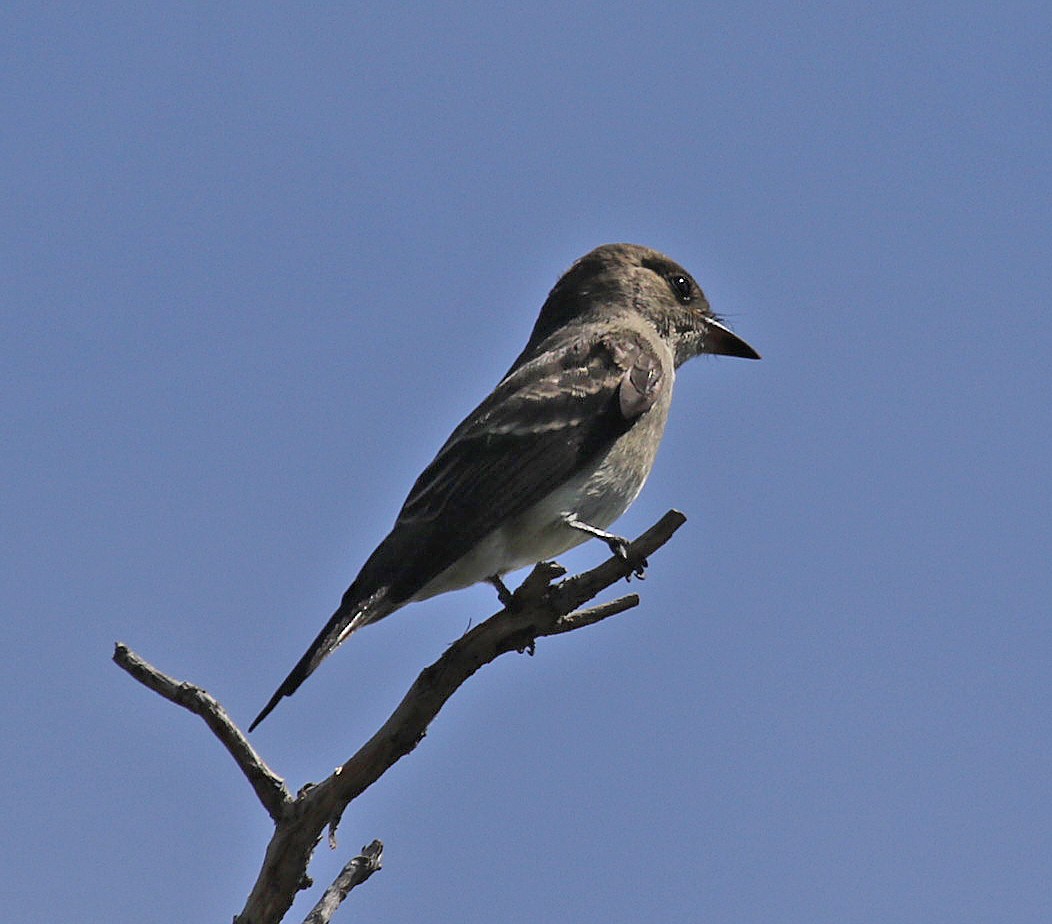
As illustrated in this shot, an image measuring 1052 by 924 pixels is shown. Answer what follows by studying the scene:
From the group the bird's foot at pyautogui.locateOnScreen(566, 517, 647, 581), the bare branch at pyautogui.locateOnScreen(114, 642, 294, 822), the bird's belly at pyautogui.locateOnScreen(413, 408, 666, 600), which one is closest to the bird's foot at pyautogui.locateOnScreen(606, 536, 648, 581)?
the bird's foot at pyautogui.locateOnScreen(566, 517, 647, 581)

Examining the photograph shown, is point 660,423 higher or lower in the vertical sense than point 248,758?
higher

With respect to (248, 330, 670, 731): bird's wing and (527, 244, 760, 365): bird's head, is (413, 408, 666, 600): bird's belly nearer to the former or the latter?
(248, 330, 670, 731): bird's wing

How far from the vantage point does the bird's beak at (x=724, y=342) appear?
10789mm

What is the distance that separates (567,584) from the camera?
7.01 metres

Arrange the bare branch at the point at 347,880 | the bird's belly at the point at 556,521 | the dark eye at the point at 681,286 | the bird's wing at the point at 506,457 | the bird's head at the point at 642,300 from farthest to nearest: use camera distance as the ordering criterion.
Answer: the dark eye at the point at 681,286 < the bird's head at the point at 642,300 < the bird's belly at the point at 556,521 < the bird's wing at the point at 506,457 < the bare branch at the point at 347,880

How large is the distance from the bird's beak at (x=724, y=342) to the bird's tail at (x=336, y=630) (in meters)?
4.00

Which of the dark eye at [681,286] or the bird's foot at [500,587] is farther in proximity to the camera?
the dark eye at [681,286]

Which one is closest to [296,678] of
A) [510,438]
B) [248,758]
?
[248,758]

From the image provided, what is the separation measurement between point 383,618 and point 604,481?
5.22ft

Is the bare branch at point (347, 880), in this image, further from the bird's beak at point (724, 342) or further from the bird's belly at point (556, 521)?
the bird's beak at point (724, 342)

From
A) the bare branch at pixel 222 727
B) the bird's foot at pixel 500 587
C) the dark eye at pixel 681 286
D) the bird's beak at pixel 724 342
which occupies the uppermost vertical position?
the dark eye at pixel 681 286

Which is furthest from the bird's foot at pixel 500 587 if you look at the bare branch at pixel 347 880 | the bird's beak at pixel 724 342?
the bird's beak at pixel 724 342

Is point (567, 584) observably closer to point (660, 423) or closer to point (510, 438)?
point (510, 438)

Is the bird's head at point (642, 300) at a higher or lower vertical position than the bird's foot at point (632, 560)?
higher
